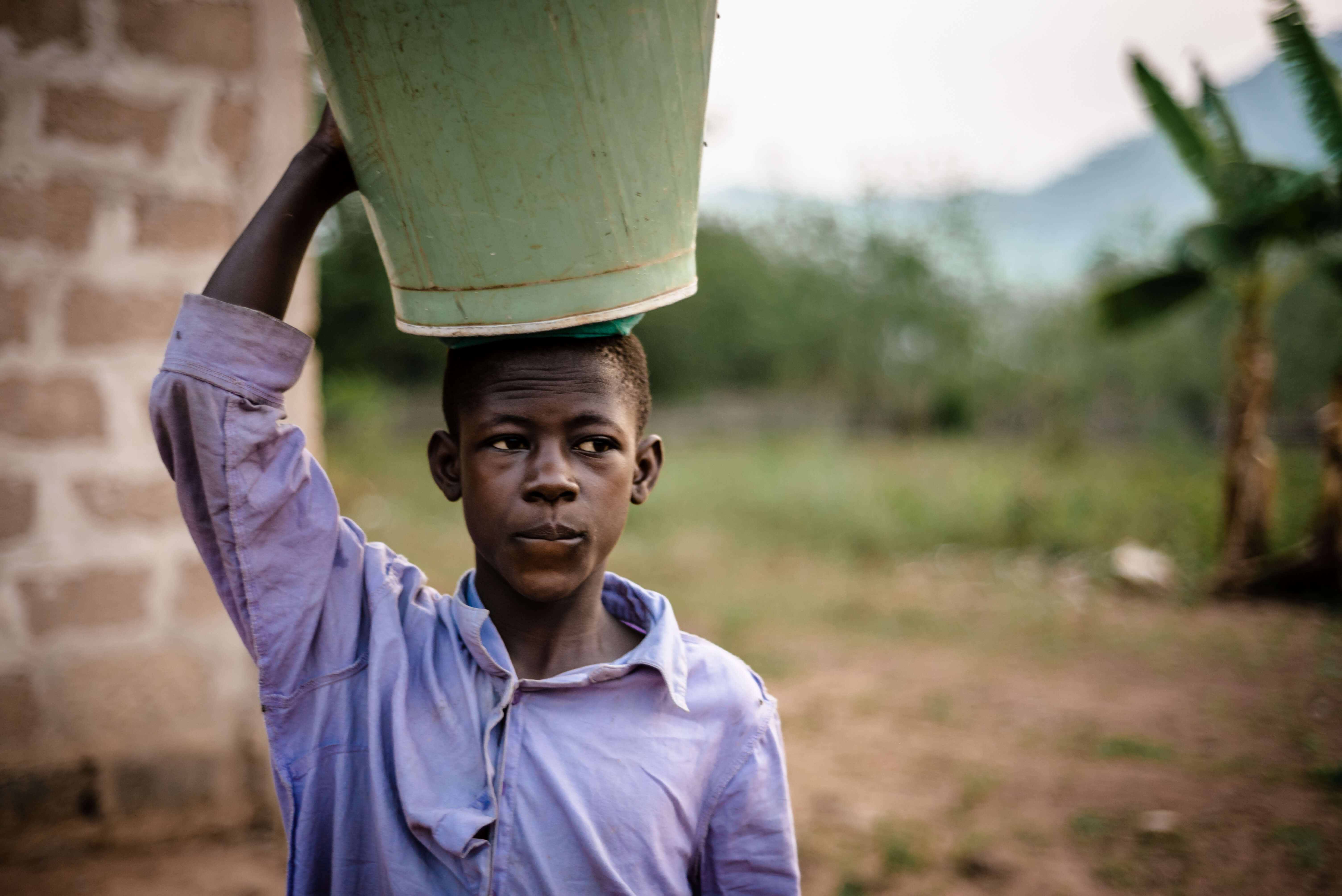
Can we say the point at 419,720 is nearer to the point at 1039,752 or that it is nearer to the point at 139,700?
the point at 139,700

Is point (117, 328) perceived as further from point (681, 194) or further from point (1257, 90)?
point (1257, 90)

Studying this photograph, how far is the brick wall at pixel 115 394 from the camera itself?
2.35 metres

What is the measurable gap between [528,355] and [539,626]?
0.41 metres

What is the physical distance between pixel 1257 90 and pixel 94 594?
64.1ft

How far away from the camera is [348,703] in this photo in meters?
1.19

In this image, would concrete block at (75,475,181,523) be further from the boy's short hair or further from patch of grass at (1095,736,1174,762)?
patch of grass at (1095,736,1174,762)

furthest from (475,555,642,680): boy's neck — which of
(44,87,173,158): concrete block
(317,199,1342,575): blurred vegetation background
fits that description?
(317,199,1342,575): blurred vegetation background

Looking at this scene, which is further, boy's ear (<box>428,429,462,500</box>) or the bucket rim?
boy's ear (<box>428,429,462,500</box>)

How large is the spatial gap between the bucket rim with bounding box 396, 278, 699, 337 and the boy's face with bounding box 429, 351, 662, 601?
131 millimetres

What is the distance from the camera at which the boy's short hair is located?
3.83ft

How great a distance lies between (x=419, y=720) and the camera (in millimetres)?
1183

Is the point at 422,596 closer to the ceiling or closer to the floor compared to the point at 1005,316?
closer to the floor

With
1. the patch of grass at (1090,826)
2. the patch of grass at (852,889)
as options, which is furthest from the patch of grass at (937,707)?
the patch of grass at (852,889)

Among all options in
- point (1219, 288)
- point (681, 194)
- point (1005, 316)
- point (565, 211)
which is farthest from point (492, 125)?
point (1005, 316)
